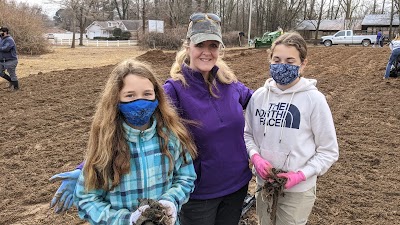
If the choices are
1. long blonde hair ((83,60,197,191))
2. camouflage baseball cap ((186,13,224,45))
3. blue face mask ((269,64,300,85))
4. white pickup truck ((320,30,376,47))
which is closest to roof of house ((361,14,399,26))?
white pickup truck ((320,30,376,47))

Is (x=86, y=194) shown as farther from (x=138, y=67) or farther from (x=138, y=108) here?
(x=138, y=67)

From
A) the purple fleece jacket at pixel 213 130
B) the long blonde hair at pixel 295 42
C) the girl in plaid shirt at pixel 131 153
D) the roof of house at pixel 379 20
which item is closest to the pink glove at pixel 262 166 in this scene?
the purple fleece jacket at pixel 213 130

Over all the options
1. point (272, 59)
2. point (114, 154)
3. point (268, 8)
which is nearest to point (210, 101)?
point (272, 59)

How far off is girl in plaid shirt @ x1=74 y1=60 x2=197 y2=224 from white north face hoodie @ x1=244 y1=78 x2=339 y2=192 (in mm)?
584

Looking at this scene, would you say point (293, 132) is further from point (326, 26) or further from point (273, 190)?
point (326, 26)

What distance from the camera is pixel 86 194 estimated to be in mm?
1812

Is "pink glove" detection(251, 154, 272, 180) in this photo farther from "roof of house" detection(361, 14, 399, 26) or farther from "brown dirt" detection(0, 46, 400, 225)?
"roof of house" detection(361, 14, 399, 26)

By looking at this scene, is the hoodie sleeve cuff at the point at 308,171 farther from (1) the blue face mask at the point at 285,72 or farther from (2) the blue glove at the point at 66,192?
(2) the blue glove at the point at 66,192

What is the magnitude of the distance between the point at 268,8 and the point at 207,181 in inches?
2323

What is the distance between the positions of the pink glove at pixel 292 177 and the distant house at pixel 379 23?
60083 millimetres

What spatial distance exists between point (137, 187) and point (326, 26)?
6495cm

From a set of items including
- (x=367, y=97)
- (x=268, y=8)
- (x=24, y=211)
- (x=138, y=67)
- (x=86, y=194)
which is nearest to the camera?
(x=86, y=194)

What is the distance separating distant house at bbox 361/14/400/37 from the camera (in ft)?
180

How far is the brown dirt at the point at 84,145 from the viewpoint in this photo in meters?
3.94
